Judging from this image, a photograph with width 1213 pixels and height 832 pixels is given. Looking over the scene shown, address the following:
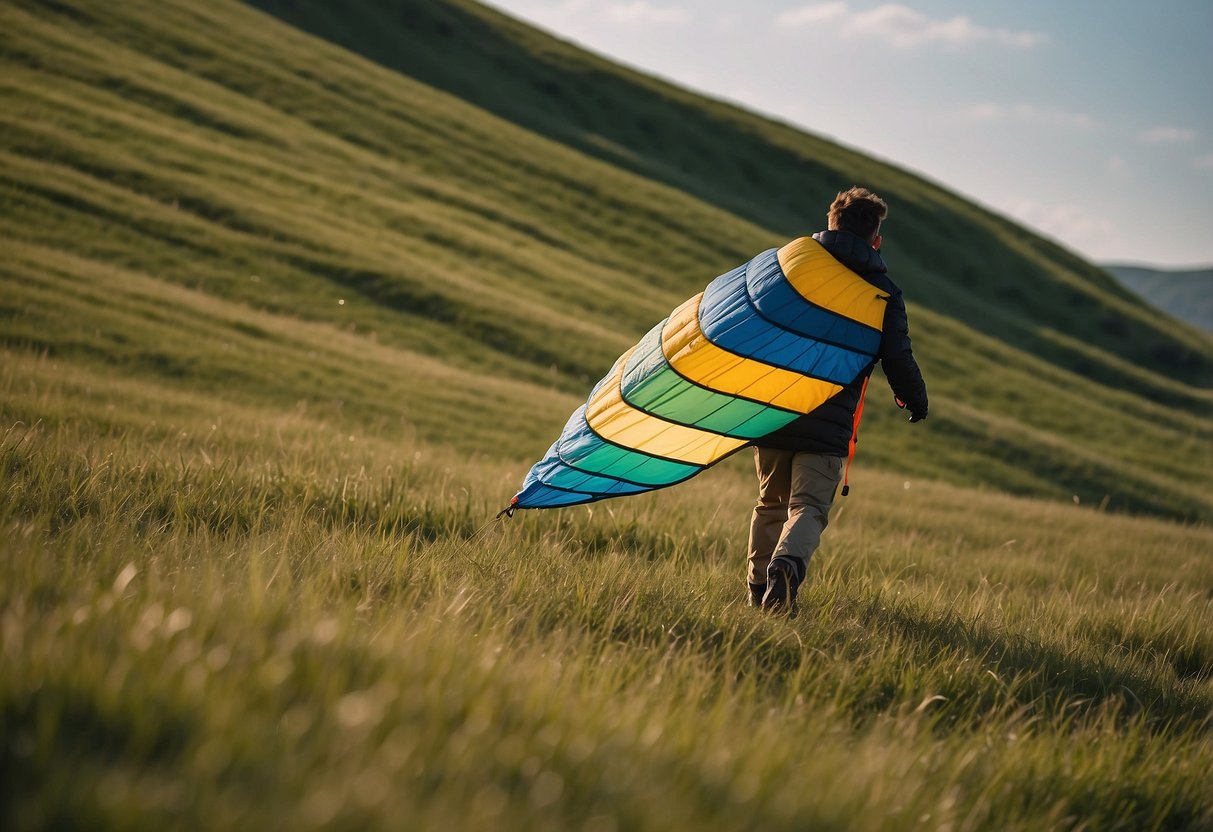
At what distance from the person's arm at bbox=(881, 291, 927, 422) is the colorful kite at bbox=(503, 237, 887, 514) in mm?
71

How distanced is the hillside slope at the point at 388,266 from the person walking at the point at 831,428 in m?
5.57

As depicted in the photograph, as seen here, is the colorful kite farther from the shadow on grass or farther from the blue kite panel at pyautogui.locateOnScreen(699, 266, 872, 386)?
the shadow on grass

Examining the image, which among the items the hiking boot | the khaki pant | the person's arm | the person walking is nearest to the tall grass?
the hiking boot

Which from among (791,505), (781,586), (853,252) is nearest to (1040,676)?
(781,586)

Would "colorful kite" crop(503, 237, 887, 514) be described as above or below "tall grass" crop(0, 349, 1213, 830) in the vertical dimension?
above

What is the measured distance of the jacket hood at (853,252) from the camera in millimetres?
5207

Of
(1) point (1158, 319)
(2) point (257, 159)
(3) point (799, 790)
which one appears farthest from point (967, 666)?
(1) point (1158, 319)

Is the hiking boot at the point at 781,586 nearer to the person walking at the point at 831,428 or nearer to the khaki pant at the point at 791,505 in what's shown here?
the khaki pant at the point at 791,505

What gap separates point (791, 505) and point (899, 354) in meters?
1.14

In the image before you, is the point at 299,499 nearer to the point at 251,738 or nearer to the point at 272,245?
the point at 251,738

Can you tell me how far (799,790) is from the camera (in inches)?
86.7

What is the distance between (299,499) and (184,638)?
135 inches

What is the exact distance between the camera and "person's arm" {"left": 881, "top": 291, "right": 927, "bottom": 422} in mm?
5105

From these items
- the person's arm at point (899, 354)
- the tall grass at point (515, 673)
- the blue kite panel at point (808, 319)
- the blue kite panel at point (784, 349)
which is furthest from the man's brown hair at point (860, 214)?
the tall grass at point (515, 673)
